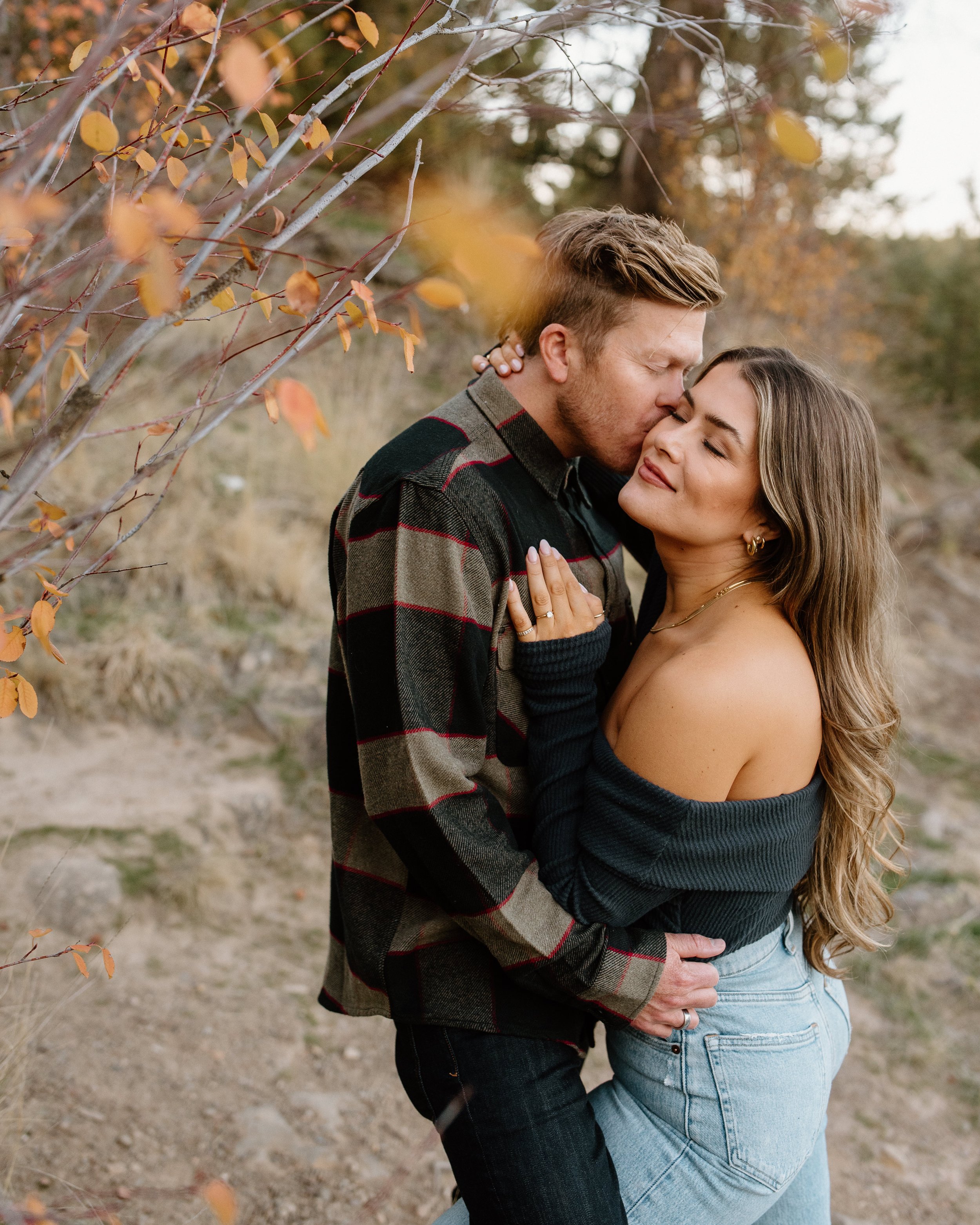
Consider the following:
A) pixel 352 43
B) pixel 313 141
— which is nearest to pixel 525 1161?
pixel 313 141

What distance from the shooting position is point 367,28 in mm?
1451

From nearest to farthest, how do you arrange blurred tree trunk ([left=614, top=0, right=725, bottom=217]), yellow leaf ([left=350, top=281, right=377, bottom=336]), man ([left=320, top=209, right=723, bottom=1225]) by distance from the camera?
yellow leaf ([left=350, top=281, right=377, bottom=336]) → man ([left=320, top=209, right=723, bottom=1225]) → blurred tree trunk ([left=614, top=0, right=725, bottom=217])

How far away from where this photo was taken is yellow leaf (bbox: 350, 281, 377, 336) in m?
1.22

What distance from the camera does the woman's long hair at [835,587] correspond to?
1817mm

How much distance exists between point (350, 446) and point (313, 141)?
194 inches

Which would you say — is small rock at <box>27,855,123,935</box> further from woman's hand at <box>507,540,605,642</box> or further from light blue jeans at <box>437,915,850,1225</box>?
woman's hand at <box>507,540,605,642</box>

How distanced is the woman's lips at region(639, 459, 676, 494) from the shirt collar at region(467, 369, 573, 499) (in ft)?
0.52

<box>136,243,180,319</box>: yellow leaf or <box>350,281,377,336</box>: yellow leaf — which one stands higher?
<box>136,243,180,319</box>: yellow leaf

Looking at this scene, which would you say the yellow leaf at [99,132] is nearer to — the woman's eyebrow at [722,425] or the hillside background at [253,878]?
the hillside background at [253,878]

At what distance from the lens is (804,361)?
1953 mm

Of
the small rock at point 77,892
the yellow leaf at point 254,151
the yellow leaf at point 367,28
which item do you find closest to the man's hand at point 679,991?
the yellow leaf at point 254,151

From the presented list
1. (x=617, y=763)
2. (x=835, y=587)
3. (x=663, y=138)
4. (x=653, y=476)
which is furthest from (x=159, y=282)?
(x=663, y=138)

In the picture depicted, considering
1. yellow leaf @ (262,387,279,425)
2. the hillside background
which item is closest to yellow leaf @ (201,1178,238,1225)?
the hillside background

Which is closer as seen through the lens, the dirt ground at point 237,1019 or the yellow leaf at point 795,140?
the yellow leaf at point 795,140
